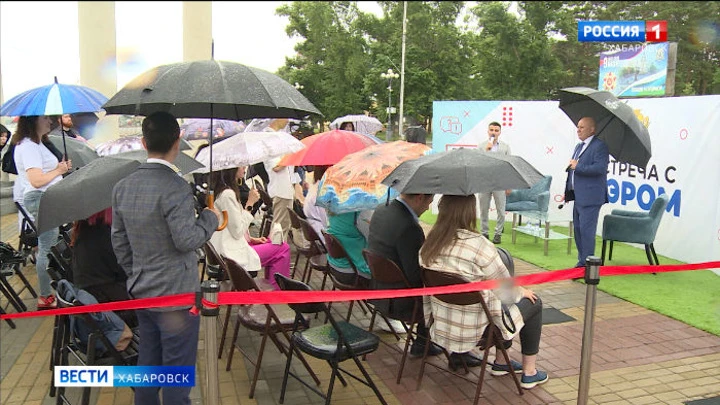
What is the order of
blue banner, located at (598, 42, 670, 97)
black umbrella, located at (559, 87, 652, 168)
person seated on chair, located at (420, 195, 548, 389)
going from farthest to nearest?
1. blue banner, located at (598, 42, 670, 97)
2. black umbrella, located at (559, 87, 652, 168)
3. person seated on chair, located at (420, 195, 548, 389)

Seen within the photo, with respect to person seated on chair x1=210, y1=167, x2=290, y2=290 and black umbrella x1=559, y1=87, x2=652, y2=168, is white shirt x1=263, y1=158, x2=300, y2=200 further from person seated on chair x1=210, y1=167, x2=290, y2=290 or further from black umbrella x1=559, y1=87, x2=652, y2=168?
black umbrella x1=559, y1=87, x2=652, y2=168

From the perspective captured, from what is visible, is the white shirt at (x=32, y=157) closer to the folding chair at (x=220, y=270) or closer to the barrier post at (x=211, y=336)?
the folding chair at (x=220, y=270)

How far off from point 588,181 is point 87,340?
5184 millimetres

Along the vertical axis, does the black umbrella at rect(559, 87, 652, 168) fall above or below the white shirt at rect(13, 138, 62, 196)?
above

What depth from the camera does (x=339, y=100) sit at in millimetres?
10922

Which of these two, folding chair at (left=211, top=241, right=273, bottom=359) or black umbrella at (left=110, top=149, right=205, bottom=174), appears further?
folding chair at (left=211, top=241, right=273, bottom=359)

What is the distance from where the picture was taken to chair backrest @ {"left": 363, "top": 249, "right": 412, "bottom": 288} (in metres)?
3.61

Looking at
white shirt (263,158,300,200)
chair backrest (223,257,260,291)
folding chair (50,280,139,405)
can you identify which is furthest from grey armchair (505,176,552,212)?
folding chair (50,280,139,405)

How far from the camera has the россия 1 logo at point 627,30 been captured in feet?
71.6

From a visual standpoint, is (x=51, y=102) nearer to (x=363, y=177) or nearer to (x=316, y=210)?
(x=363, y=177)

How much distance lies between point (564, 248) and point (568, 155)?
194cm

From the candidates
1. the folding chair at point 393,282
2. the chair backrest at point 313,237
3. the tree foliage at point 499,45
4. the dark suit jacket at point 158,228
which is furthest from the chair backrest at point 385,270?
the tree foliage at point 499,45

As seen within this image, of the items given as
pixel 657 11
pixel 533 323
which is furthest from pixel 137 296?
pixel 657 11

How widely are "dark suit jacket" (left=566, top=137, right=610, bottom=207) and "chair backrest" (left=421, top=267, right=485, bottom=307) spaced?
11.3ft
